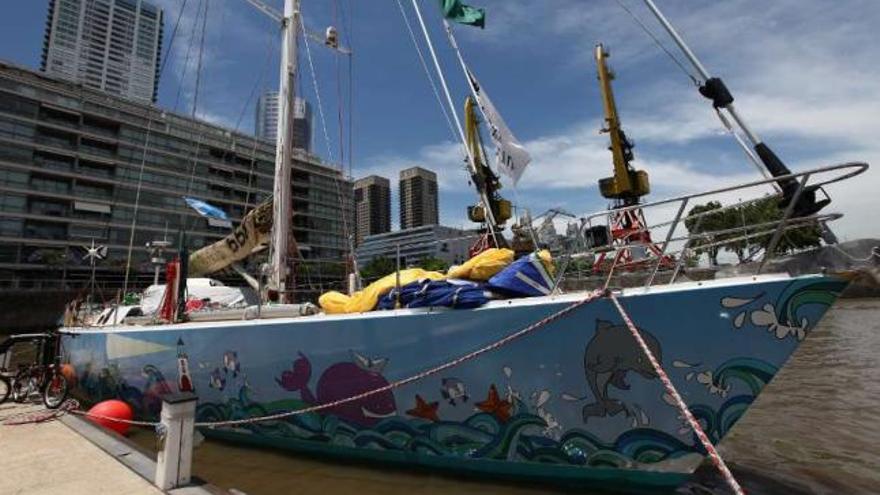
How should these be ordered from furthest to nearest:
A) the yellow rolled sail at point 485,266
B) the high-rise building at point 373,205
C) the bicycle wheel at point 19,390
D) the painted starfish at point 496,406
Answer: the high-rise building at point 373,205 → the bicycle wheel at point 19,390 → the yellow rolled sail at point 485,266 → the painted starfish at point 496,406

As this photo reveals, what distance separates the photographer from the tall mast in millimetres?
9266

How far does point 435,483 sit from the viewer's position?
18.6 feet

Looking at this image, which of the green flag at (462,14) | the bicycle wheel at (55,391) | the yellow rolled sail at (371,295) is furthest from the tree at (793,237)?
the bicycle wheel at (55,391)

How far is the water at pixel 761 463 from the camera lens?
5.49 meters

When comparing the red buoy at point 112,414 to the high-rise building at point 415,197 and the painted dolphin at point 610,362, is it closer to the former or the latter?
the painted dolphin at point 610,362

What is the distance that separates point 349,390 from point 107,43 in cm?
17826

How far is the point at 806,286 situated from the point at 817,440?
405 centimetres

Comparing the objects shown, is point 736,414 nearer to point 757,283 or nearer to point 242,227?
point 757,283

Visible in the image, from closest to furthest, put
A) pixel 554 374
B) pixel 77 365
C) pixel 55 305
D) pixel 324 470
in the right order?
pixel 554 374 < pixel 324 470 < pixel 77 365 < pixel 55 305

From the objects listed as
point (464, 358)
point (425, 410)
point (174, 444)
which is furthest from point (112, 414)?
point (464, 358)

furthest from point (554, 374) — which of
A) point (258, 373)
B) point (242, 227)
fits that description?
point (242, 227)

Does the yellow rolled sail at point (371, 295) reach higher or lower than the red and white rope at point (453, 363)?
higher

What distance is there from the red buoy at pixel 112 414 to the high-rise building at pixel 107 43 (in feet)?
464

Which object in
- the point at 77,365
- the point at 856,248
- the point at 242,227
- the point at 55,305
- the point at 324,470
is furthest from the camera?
the point at 55,305
